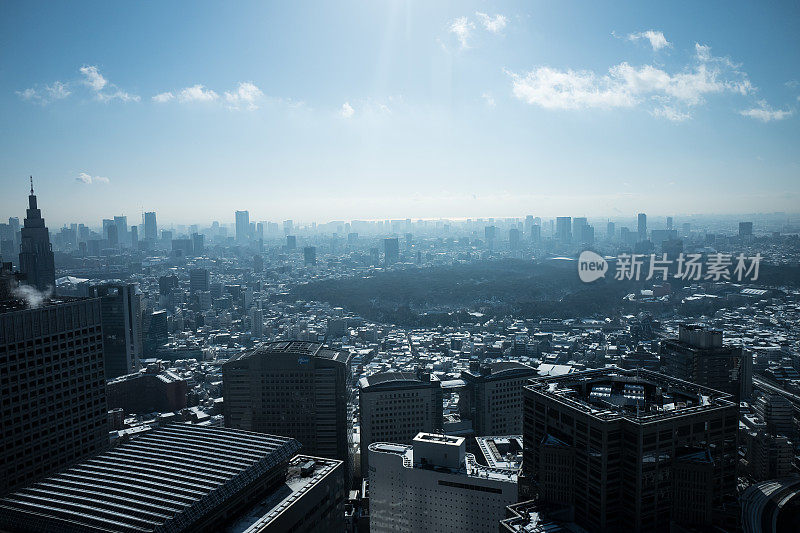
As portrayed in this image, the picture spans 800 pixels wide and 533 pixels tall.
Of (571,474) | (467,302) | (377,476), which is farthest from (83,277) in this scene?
(571,474)

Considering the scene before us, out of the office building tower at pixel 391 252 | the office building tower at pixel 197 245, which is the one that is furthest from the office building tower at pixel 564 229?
the office building tower at pixel 197 245

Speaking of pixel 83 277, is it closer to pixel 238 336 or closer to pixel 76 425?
pixel 238 336

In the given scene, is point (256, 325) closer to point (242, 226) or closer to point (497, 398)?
point (497, 398)

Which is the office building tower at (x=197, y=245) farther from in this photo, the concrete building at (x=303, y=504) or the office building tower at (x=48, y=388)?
the concrete building at (x=303, y=504)

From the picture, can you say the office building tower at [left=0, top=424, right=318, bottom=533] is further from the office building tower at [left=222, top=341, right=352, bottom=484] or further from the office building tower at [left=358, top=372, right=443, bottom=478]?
the office building tower at [left=358, top=372, right=443, bottom=478]

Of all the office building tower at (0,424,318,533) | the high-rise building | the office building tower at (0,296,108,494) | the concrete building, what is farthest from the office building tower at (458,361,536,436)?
the office building tower at (0,296,108,494)

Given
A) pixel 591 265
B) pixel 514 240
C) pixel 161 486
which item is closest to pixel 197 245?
pixel 514 240
